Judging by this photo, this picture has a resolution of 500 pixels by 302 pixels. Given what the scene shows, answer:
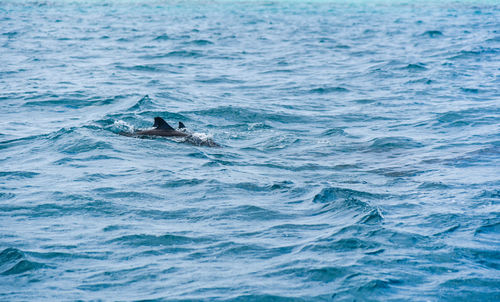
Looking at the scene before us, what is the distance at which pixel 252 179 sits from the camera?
10.9 metres

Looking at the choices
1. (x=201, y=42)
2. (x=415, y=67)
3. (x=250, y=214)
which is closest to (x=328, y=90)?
(x=415, y=67)

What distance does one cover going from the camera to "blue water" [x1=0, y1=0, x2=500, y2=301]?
7168mm

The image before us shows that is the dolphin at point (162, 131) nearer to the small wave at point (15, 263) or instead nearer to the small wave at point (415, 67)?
the small wave at point (15, 263)

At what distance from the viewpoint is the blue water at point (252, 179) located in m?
7.17

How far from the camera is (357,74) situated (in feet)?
76.9

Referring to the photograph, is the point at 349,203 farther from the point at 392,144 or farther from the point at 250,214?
the point at 392,144

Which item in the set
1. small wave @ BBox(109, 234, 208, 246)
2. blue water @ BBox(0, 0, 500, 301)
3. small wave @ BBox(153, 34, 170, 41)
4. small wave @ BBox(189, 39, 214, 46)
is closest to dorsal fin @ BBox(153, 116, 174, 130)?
blue water @ BBox(0, 0, 500, 301)

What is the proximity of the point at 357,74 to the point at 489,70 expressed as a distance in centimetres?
499

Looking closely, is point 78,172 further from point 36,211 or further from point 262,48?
point 262,48

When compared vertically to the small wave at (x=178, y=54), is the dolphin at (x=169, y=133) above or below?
above

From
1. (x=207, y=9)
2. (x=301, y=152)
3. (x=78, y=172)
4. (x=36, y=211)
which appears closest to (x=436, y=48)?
(x=301, y=152)

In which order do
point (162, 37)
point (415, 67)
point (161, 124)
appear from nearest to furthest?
point (161, 124), point (415, 67), point (162, 37)

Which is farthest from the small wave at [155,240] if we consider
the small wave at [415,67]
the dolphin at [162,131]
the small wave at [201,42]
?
the small wave at [201,42]

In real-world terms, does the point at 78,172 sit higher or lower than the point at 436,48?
higher
